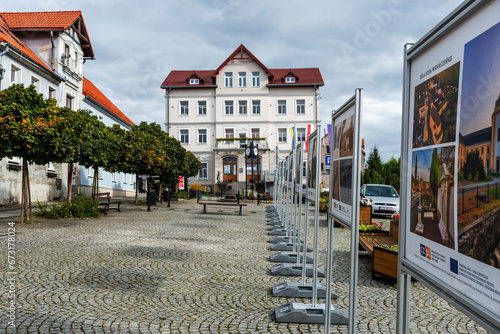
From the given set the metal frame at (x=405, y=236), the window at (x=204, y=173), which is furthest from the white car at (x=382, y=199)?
the window at (x=204, y=173)

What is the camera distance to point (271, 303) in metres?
5.21

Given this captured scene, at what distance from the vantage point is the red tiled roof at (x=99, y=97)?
115 feet

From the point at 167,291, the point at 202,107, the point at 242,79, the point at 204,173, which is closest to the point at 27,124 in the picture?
the point at 167,291

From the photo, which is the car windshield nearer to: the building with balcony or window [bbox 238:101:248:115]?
the building with balcony

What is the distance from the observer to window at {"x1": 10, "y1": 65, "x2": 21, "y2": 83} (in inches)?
847

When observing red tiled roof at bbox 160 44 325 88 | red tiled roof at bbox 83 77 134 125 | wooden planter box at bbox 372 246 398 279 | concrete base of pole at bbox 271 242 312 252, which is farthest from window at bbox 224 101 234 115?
wooden planter box at bbox 372 246 398 279

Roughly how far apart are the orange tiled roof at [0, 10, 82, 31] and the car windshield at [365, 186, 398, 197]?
2089 cm

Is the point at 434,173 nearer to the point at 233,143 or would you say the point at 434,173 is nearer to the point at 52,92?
the point at 52,92

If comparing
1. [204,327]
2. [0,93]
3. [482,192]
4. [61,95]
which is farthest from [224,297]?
[61,95]

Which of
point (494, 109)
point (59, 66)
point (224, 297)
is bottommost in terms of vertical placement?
point (224, 297)

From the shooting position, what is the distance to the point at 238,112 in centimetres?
5188

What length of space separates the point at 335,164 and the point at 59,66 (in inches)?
1060

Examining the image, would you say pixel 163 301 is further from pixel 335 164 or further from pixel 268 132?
pixel 268 132

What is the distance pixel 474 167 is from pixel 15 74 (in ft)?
80.7
